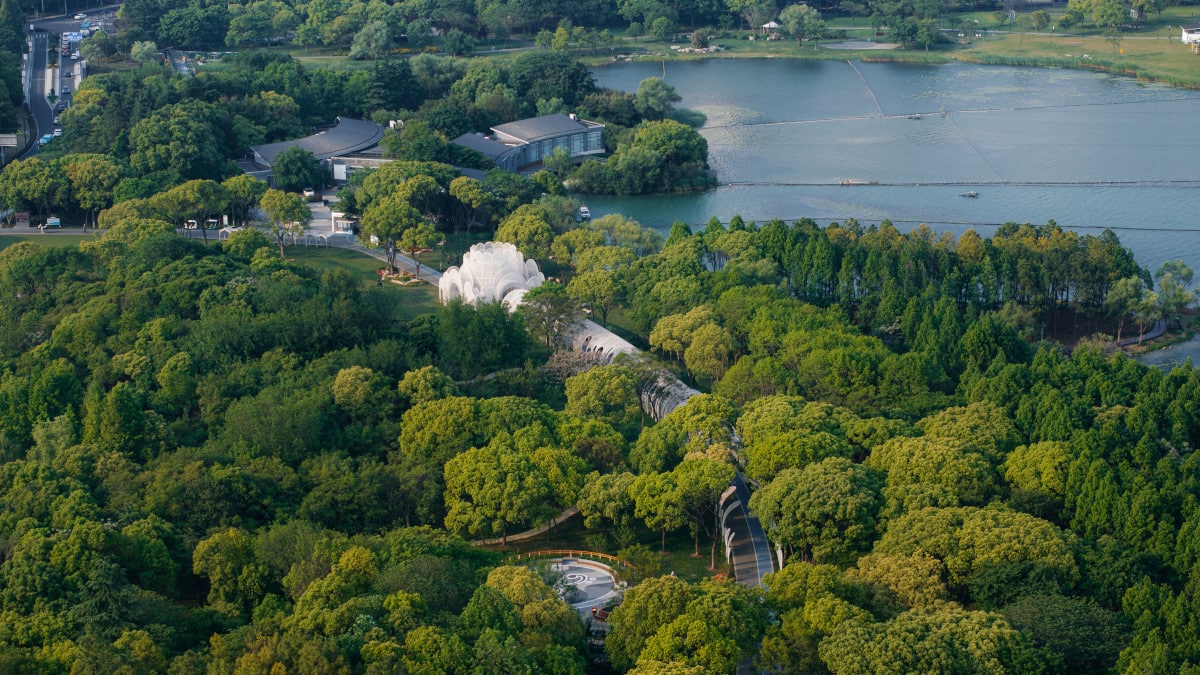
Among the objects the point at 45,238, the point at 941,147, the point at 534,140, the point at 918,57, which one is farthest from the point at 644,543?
the point at 918,57

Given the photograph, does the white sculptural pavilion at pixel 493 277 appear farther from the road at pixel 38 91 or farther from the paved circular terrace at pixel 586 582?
the road at pixel 38 91

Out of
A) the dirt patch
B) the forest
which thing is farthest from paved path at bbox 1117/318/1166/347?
the dirt patch

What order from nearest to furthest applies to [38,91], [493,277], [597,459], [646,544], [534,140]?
[646,544] → [597,459] → [493,277] → [534,140] → [38,91]

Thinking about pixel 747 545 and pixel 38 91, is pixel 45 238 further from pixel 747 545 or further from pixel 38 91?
pixel 747 545

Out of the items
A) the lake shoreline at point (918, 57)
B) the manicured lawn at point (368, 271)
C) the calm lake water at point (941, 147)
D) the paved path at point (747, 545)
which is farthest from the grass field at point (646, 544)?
the lake shoreline at point (918, 57)

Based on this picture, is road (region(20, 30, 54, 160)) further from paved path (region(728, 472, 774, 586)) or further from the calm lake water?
paved path (region(728, 472, 774, 586))

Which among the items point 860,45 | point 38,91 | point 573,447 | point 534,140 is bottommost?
point 573,447
